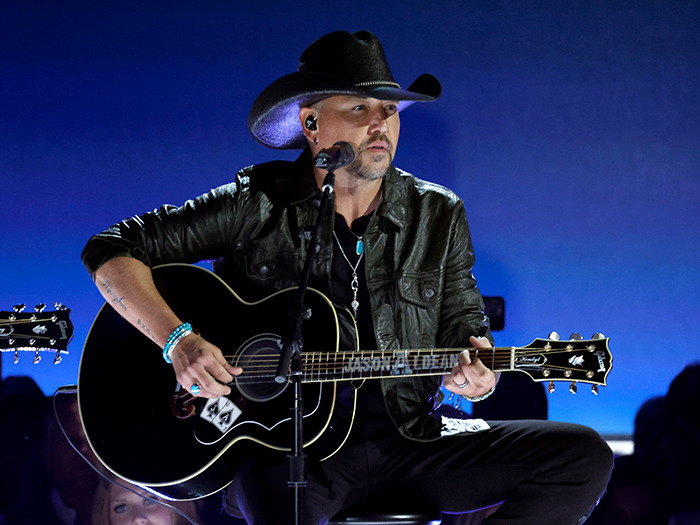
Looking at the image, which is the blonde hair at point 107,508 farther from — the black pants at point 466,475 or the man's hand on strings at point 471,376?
the man's hand on strings at point 471,376

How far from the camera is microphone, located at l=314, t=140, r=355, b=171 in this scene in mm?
2121

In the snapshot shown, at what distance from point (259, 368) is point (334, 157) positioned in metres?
0.77

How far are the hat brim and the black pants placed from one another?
121 cm

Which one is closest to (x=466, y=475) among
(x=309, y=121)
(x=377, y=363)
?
(x=377, y=363)

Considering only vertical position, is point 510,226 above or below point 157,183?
below

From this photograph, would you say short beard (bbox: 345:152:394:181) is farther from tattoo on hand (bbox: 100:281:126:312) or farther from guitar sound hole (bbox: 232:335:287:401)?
tattoo on hand (bbox: 100:281:126:312)

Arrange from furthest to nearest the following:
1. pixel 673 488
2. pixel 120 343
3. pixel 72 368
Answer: pixel 72 368 → pixel 673 488 → pixel 120 343

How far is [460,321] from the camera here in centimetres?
273

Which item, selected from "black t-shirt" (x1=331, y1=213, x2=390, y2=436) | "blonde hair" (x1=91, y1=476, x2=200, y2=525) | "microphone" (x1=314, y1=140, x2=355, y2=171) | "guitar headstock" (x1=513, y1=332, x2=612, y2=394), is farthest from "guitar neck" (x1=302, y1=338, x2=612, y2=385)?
"blonde hair" (x1=91, y1=476, x2=200, y2=525)

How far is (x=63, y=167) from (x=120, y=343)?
1.74 metres

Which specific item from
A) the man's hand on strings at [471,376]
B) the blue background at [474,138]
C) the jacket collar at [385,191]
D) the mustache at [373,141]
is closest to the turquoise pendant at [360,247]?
the jacket collar at [385,191]

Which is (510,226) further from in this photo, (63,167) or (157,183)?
(63,167)

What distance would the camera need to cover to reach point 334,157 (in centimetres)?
214

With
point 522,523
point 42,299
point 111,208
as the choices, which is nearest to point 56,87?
point 111,208
